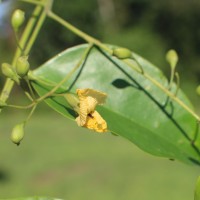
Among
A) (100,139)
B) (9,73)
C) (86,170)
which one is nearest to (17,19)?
(9,73)

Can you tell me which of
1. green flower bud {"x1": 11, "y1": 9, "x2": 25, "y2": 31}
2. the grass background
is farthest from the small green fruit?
the grass background

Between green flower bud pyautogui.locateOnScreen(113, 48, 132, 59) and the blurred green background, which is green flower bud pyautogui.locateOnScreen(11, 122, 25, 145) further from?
the blurred green background

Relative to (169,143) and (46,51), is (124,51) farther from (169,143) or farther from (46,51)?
(46,51)

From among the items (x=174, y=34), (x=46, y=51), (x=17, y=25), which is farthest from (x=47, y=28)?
(x=17, y=25)

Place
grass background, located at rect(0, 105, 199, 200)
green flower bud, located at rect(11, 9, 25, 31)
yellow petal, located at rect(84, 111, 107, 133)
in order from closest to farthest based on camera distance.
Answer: yellow petal, located at rect(84, 111, 107, 133), green flower bud, located at rect(11, 9, 25, 31), grass background, located at rect(0, 105, 199, 200)

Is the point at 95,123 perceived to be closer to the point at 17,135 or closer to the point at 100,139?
the point at 17,135

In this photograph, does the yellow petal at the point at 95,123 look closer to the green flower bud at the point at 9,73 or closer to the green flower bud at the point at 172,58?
the green flower bud at the point at 9,73
